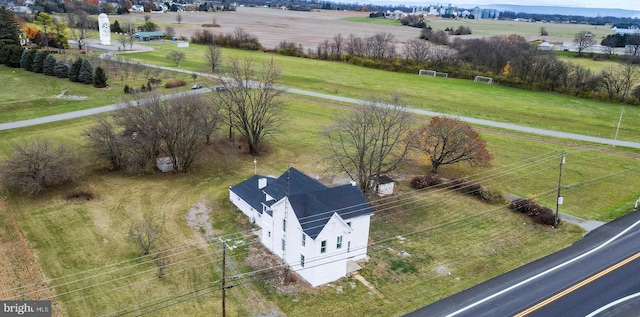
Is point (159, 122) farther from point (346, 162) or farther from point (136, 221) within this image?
point (346, 162)

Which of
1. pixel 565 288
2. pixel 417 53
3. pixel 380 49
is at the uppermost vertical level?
pixel 380 49

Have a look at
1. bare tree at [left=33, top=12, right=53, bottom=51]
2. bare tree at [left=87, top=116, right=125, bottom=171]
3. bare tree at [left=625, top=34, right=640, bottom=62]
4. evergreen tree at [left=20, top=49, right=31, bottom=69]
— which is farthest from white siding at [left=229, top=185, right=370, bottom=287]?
bare tree at [left=625, top=34, right=640, bottom=62]

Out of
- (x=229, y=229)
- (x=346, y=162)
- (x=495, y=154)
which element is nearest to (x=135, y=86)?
(x=346, y=162)

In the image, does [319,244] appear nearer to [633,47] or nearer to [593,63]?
[593,63]

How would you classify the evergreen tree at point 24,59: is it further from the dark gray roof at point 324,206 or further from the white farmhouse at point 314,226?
the dark gray roof at point 324,206

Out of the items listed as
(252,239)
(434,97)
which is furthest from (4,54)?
(252,239)

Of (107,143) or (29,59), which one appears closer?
(107,143)
